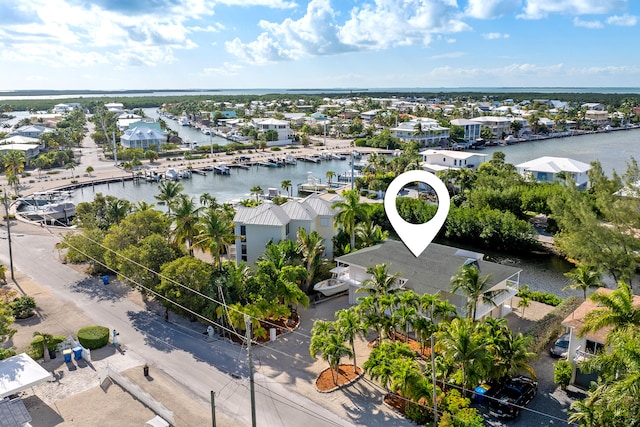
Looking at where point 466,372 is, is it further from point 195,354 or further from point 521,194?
point 521,194

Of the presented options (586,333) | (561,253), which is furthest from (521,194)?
(586,333)

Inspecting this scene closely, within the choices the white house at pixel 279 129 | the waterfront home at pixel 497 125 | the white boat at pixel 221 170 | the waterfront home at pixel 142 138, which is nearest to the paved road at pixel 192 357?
the white boat at pixel 221 170

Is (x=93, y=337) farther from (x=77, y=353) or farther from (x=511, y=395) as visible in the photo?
(x=511, y=395)

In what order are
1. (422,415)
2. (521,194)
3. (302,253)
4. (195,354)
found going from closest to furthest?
(422,415) → (195,354) → (302,253) → (521,194)

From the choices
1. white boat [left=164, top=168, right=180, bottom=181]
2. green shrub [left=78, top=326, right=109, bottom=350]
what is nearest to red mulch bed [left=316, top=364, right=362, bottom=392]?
green shrub [left=78, top=326, right=109, bottom=350]

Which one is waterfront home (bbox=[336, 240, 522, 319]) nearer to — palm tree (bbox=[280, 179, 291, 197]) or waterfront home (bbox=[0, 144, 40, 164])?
palm tree (bbox=[280, 179, 291, 197])

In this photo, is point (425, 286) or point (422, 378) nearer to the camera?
point (422, 378)

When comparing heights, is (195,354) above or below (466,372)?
below
